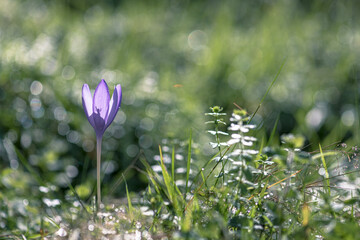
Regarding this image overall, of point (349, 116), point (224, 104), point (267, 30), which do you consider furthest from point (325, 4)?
point (224, 104)

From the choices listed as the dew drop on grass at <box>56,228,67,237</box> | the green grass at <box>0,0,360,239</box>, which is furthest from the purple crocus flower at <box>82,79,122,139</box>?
the dew drop on grass at <box>56,228,67,237</box>

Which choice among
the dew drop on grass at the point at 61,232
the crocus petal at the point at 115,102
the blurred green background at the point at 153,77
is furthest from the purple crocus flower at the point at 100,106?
the blurred green background at the point at 153,77

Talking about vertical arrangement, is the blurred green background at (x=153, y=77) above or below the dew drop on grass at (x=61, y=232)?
above

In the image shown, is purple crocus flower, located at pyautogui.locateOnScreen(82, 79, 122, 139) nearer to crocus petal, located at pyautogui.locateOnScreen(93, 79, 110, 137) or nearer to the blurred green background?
crocus petal, located at pyautogui.locateOnScreen(93, 79, 110, 137)

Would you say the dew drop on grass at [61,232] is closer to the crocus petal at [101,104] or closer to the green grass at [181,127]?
the green grass at [181,127]

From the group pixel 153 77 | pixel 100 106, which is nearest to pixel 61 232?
pixel 100 106

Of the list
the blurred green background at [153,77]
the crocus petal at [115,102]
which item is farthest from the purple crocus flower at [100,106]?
the blurred green background at [153,77]

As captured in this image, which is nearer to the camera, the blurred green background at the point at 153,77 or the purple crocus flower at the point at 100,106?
the purple crocus flower at the point at 100,106

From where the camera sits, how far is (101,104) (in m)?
1.33

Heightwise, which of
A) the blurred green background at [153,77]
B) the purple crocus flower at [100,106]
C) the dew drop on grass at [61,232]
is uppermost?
the blurred green background at [153,77]

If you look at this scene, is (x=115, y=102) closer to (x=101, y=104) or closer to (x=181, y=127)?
(x=101, y=104)

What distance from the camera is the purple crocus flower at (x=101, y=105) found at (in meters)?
1.31

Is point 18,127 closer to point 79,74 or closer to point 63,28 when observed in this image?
point 79,74

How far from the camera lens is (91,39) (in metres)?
4.08
